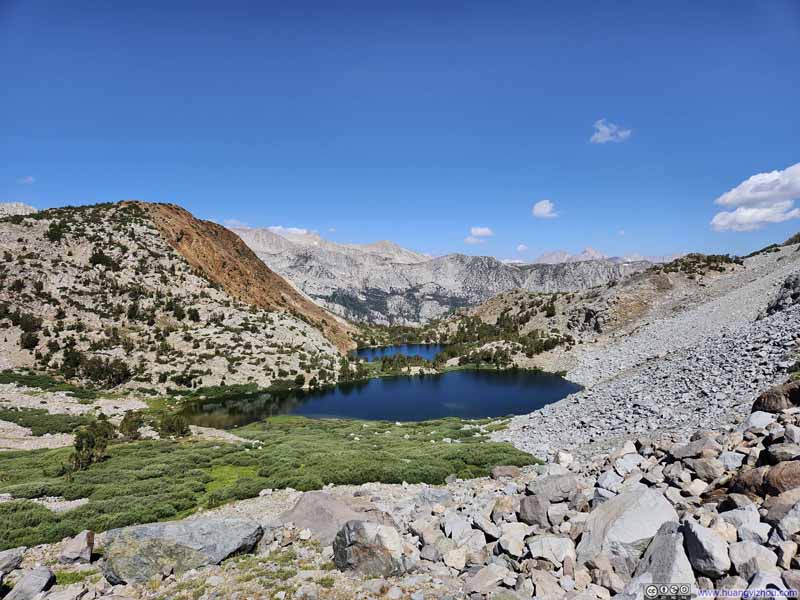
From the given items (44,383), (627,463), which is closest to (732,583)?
(627,463)

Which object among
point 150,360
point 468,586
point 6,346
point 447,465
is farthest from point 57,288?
point 468,586

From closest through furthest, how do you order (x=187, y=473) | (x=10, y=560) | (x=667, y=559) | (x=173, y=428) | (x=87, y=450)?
(x=667, y=559), (x=10, y=560), (x=187, y=473), (x=87, y=450), (x=173, y=428)

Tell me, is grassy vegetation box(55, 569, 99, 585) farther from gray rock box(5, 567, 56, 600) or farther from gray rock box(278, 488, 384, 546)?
gray rock box(278, 488, 384, 546)

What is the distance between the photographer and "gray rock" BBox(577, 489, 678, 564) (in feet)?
29.6

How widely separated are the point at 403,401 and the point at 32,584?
2394 inches

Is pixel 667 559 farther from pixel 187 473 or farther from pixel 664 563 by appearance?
pixel 187 473

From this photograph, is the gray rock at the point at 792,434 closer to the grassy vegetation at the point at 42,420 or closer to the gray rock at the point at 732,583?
the gray rock at the point at 732,583

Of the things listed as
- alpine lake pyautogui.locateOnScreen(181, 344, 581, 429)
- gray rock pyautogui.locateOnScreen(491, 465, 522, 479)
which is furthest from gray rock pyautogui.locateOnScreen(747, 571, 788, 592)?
alpine lake pyautogui.locateOnScreen(181, 344, 581, 429)

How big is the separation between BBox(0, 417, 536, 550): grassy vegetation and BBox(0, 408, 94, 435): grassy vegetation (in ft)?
29.9

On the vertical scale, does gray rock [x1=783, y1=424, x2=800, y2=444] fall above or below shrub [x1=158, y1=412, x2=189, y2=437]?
above

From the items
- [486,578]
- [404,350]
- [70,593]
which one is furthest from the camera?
[404,350]

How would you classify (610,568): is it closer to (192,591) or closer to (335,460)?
(192,591)

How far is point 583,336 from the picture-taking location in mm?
100688

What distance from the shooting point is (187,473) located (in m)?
25.6
